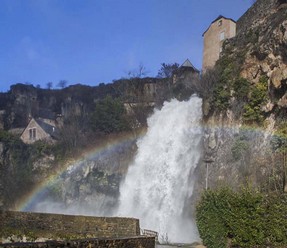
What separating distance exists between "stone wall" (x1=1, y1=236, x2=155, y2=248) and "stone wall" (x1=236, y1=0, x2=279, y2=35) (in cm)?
3025

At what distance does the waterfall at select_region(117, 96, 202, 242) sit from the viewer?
3303cm

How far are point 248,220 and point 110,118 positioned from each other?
3710 centimetres

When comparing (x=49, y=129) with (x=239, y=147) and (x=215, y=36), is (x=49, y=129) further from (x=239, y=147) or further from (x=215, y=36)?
(x=239, y=147)

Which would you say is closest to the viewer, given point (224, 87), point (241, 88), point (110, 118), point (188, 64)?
point (241, 88)

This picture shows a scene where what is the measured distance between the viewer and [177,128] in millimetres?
39219

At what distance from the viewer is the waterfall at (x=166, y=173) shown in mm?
33031

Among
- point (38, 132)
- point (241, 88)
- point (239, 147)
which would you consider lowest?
point (239, 147)

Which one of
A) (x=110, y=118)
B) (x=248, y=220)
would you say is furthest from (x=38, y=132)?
(x=248, y=220)

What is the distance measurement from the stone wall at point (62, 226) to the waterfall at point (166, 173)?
55.0 feet

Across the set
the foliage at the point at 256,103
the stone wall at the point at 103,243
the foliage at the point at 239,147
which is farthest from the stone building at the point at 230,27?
the stone wall at the point at 103,243

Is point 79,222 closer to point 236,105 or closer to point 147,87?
point 236,105

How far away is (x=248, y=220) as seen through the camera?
18141 millimetres

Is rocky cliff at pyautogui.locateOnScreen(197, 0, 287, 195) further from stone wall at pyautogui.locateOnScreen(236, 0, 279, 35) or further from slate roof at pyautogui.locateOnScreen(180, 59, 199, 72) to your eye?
slate roof at pyautogui.locateOnScreen(180, 59, 199, 72)

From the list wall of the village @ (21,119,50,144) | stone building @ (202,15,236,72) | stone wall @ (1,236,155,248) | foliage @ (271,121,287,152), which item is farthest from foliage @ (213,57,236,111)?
wall of the village @ (21,119,50,144)
